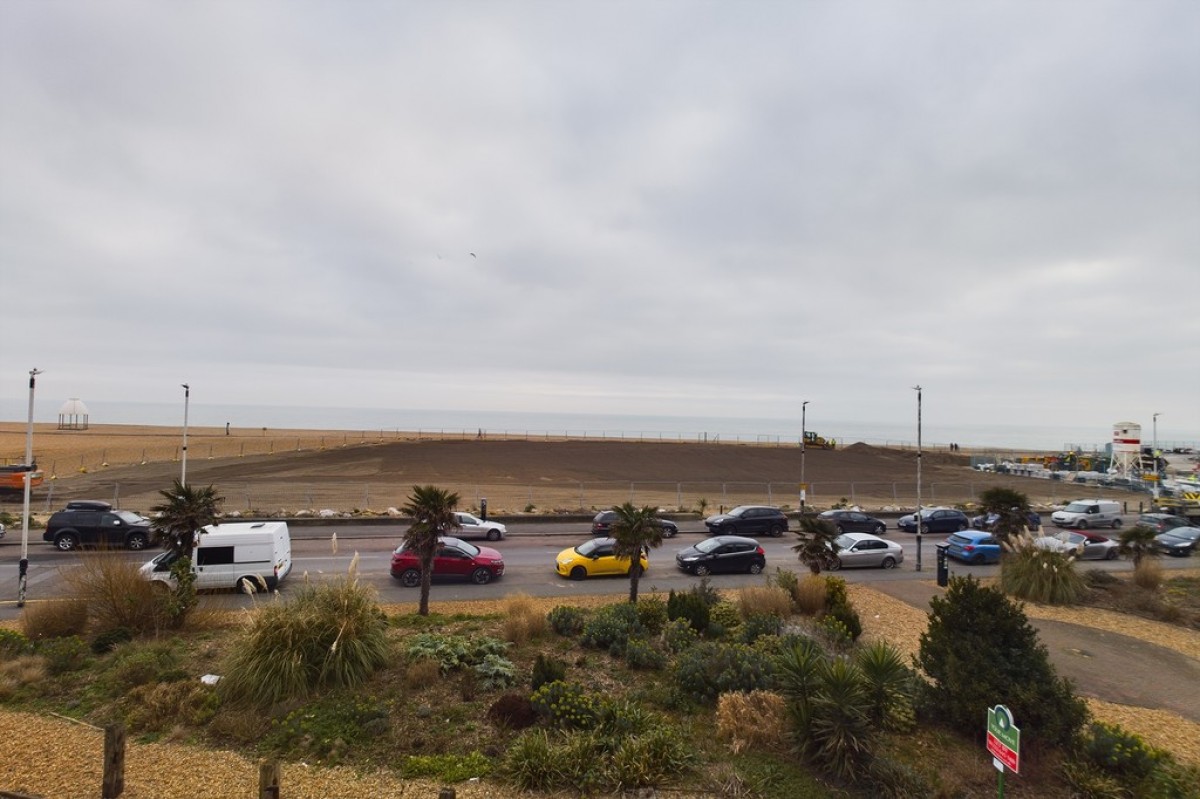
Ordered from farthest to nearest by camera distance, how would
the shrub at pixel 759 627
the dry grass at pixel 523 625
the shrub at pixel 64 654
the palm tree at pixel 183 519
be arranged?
1. the palm tree at pixel 183 519
2. the shrub at pixel 759 627
3. the dry grass at pixel 523 625
4. the shrub at pixel 64 654

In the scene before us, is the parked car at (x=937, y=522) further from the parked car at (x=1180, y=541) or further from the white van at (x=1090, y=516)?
the parked car at (x=1180, y=541)

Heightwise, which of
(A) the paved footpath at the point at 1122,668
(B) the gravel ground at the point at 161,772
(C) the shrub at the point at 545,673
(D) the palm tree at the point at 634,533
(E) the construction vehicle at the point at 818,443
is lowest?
(A) the paved footpath at the point at 1122,668

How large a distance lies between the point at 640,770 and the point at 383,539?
70.8ft

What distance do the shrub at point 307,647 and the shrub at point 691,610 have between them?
621 cm

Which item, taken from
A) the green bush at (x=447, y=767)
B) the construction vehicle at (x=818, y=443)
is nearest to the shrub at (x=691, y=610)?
the green bush at (x=447, y=767)

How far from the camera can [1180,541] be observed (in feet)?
96.0

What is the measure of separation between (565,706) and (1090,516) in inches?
1600

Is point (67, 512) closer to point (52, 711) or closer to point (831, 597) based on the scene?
point (52, 711)

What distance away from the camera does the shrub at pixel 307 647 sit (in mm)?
9367

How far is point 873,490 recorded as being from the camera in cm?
5441

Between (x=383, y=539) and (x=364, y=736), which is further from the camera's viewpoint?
(x=383, y=539)

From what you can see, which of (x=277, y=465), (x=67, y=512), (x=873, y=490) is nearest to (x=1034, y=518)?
(x=873, y=490)

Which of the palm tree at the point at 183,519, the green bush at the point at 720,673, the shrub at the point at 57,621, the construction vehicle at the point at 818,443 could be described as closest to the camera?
the green bush at the point at 720,673

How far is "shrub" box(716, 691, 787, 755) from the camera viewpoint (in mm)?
8445
